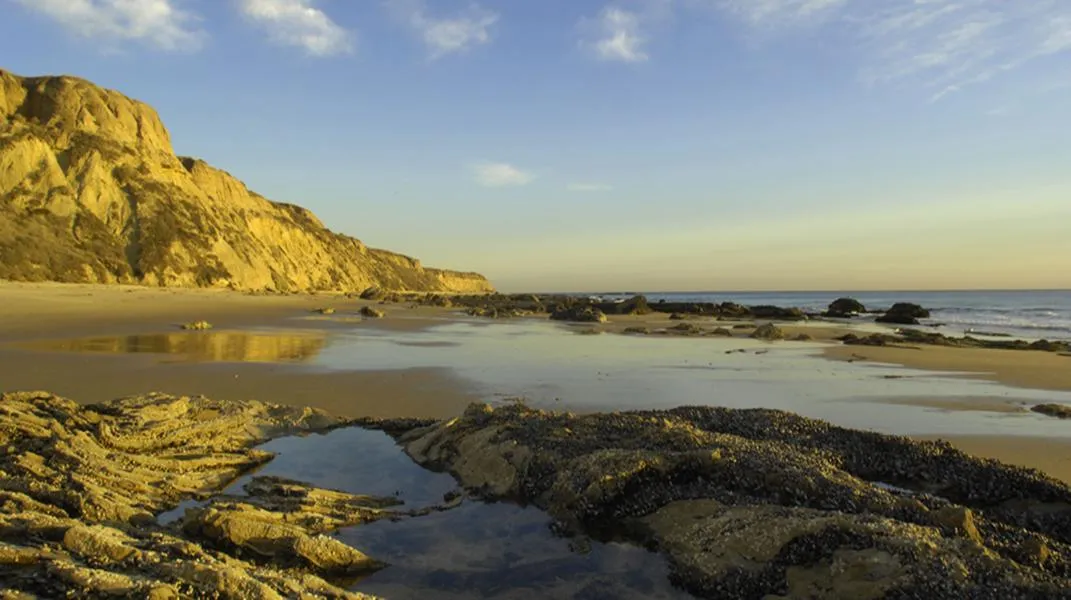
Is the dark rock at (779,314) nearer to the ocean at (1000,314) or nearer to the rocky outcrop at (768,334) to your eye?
the ocean at (1000,314)

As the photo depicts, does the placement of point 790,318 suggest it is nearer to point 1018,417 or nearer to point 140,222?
point 1018,417

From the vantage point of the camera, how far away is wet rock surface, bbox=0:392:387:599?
3.00 meters

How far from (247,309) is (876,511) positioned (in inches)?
1388

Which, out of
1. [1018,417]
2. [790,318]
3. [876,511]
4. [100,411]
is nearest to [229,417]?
[100,411]

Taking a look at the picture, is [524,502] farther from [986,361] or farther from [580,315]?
[580,315]

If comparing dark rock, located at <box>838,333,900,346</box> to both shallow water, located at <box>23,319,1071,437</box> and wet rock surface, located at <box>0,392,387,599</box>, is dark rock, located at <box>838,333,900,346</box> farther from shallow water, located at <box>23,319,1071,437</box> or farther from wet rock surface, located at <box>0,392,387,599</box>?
wet rock surface, located at <box>0,392,387,599</box>

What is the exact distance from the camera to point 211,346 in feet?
56.6

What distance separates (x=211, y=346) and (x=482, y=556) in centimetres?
1543

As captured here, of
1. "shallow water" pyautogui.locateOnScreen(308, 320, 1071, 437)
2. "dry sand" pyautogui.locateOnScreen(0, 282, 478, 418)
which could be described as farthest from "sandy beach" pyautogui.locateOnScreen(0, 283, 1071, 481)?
"shallow water" pyautogui.locateOnScreen(308, 320, 1071, 437)

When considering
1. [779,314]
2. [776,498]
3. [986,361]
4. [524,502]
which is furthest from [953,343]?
[524,502]

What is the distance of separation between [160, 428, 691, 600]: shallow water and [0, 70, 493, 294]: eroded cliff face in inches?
1606

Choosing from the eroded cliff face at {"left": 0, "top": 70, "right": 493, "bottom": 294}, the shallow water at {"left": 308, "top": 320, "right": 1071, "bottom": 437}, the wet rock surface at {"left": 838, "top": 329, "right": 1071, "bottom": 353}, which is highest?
the eroded cliff face at {"left": 0, "top": 70, "right": 493, "bottom": 294}

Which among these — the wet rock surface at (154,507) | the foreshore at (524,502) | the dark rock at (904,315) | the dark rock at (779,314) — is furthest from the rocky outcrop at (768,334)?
the wet rock surface at (154,507)

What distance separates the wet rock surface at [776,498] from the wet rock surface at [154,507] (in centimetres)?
176
